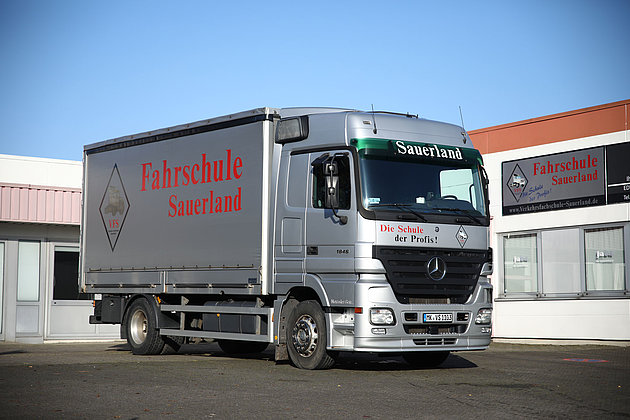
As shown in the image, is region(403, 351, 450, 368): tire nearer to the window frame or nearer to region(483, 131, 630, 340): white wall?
region(483, 131, 630, 340): white wall

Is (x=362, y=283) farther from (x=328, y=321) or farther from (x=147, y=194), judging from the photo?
(x=147, y=194)

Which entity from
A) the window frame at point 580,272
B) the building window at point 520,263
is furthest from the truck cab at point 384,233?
the building window at point 520,263

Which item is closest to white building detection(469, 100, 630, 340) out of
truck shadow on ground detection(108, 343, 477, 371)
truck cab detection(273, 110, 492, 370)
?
truck shadow on ground detection(108, 343, 477, 371)

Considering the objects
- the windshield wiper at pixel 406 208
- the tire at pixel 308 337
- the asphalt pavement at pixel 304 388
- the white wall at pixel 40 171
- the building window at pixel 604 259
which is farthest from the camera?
the white wall at pixel 40 171

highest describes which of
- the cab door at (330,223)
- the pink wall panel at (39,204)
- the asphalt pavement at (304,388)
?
the pink wall panel at (39,204)

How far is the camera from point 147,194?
16078mm

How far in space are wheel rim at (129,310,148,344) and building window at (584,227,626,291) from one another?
35.7 ft

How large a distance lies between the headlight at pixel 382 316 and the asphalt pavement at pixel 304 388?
73 centimetres

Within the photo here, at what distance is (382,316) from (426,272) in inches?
36.2

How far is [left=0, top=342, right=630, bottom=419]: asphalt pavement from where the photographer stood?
28.5ft

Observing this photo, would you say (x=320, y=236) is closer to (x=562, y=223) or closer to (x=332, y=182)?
(x=332, y=182)

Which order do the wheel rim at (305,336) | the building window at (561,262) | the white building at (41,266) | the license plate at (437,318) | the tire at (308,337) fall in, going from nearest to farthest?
the license plate at (437,318)
the tire at (308,337)
the wheel rim at (305,336)
the white building at (41,266)
the building window at (561,262)

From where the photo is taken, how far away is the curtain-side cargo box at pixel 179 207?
13789mm

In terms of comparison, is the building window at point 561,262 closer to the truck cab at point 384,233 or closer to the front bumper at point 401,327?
the truck cab at point 384,233
